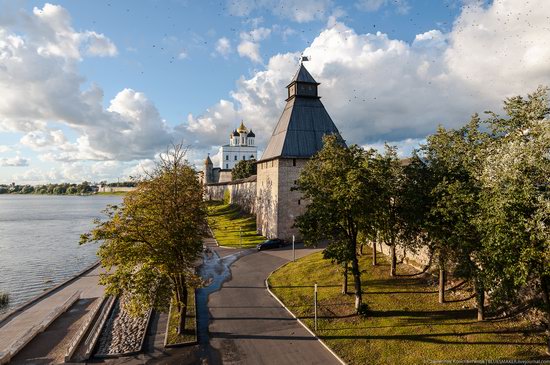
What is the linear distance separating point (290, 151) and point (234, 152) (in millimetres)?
101029

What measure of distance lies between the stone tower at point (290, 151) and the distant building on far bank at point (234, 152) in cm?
8793

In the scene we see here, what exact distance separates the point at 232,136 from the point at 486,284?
13758 cm

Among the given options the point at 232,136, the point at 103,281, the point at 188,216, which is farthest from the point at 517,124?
the point at 232,136

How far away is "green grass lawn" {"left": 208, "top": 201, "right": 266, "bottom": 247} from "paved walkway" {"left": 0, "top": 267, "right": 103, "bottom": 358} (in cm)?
1206

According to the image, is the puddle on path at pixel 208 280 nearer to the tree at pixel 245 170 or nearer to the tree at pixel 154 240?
the tree at pixel 154 240

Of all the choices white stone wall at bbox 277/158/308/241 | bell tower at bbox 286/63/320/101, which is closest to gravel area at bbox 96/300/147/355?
white stone wall at bbox 277/158/308/241

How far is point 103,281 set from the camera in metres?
17.6

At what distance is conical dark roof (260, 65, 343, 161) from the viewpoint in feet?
149

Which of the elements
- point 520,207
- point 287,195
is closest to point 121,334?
point 520,207

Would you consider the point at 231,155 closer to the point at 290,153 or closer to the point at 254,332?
the point at 290,153

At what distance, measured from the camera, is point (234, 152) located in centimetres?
14425

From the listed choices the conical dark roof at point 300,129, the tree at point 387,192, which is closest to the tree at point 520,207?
the tree at point 387,192

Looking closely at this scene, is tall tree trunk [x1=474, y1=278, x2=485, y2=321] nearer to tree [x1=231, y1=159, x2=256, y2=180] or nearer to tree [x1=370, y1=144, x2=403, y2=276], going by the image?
tree [x1=370, y1=144, x2=403, y2=276]

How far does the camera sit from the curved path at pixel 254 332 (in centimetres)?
1694
